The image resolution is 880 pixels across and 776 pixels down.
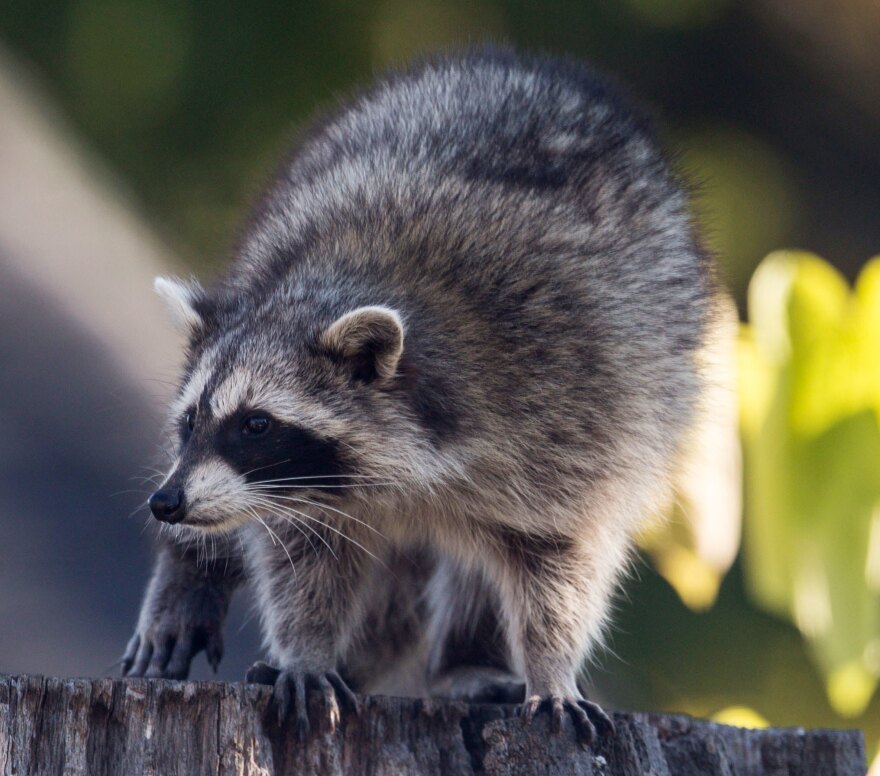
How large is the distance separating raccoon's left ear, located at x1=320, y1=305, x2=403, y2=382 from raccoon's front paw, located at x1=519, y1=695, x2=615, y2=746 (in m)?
0.88

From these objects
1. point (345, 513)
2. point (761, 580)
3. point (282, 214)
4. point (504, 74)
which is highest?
point (504, 74)

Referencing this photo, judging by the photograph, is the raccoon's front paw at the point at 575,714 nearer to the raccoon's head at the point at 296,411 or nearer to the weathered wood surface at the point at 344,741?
the weathered wood surface at the point at 344,741

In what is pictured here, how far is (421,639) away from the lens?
4.23m

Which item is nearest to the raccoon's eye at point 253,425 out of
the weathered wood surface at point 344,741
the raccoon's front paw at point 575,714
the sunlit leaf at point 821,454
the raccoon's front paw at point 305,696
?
the raccoon's front paw at point 305,696

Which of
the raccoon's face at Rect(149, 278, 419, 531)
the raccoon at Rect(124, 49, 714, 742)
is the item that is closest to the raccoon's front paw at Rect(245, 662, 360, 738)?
the raccoon at Rect(124, 49, 714, 742)

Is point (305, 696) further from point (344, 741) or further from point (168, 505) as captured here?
point (168, 505)

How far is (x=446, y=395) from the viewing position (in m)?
3.52

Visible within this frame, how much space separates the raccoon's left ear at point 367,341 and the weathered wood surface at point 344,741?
0.87m

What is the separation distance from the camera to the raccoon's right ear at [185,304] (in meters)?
3.64

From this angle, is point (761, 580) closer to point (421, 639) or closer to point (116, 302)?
point (421, 639)

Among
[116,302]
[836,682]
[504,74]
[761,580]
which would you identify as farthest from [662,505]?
[116,302]

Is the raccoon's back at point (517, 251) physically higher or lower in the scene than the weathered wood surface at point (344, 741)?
higher

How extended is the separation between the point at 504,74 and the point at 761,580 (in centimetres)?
172

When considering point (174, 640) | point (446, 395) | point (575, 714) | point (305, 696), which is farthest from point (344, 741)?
point (174, 640)
